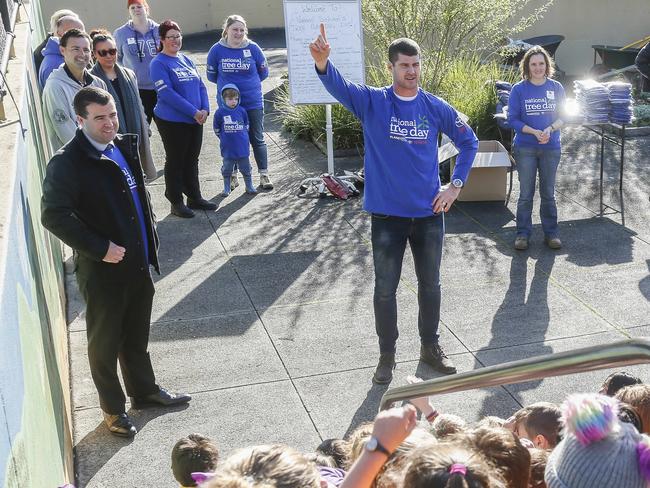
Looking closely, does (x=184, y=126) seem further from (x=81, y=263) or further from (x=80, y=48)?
(x=81, y=263)

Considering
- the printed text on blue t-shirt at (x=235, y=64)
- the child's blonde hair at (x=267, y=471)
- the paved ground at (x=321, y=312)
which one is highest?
the printed text on blue t-shirt at (x=235, y=64)

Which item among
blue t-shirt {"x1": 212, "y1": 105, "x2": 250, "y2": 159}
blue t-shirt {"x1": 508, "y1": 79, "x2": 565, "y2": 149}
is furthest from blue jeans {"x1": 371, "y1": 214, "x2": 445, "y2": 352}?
blue t-shirt {"x1": 212, "y1": 105, "x2": 250, "y2": 159}

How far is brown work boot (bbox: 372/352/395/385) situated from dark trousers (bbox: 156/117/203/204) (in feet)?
12.5

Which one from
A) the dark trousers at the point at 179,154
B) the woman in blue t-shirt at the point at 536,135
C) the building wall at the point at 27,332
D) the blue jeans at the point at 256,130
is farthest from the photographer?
the blue jeans at the point at 256,130

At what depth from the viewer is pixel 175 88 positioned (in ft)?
29.1

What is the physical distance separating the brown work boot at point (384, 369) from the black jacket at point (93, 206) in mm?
1679

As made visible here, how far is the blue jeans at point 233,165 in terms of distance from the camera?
975 centimetres

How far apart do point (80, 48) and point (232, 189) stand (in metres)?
3.41

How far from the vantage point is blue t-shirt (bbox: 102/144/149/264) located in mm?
5148

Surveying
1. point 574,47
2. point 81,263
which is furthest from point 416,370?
point 574,47

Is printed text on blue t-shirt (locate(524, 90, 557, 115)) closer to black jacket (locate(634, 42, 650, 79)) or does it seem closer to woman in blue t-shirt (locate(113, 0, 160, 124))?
black jacket (locate(634, 42, 650, 79))

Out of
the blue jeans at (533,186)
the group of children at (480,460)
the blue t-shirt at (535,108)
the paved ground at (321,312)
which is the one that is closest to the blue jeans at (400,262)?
the paved ground at (321,312)

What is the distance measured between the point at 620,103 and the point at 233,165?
4031mm

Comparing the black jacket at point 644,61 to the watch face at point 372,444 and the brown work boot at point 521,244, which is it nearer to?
the brown work boot at point 521,244
